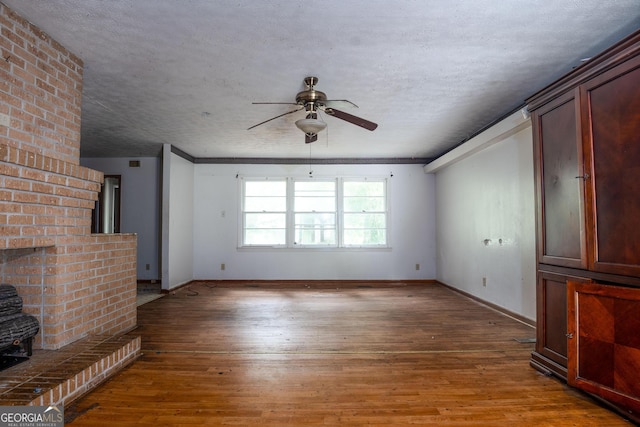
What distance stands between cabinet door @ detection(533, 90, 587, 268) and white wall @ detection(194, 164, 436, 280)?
429 cm

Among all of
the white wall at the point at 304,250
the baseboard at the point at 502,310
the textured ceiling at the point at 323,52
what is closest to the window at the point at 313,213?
the white wall at the point at 304,250

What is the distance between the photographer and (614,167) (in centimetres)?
203

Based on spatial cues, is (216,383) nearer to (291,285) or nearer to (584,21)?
(584,21)

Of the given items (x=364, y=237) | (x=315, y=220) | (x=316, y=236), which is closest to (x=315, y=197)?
(x=315, y=220)

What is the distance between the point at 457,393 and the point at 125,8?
3261 mm

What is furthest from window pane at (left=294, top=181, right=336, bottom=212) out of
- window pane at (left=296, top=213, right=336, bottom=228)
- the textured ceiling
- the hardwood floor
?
the hardwood floor

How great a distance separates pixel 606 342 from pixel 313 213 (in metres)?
5.31

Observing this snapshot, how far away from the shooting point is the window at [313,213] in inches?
273

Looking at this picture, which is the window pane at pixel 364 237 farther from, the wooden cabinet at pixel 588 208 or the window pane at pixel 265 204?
the wooden cabinet at pixel 588 208

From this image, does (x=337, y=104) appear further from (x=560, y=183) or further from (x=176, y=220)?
(x=176, y=220)

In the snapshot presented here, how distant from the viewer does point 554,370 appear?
2461mm

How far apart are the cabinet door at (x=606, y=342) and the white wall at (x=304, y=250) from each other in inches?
185

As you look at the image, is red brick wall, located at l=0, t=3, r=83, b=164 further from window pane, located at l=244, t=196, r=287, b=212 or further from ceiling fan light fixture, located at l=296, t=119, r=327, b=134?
window pane, located at l=244, t=196, r=287, b=212

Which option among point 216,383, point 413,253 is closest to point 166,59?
point 216,383
